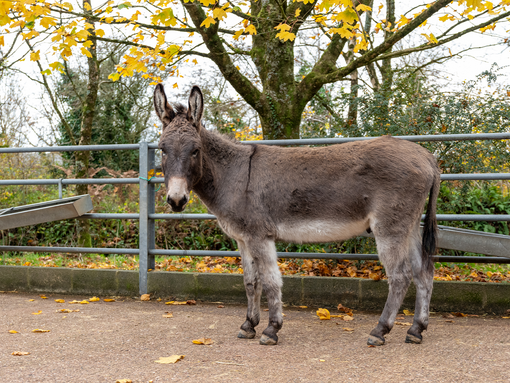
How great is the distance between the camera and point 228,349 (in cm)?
374

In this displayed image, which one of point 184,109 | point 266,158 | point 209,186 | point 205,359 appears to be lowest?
point 205,359

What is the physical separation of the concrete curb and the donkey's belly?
1.27 m

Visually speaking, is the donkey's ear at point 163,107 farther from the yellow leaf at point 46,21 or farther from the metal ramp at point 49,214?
the yellow leaf at point 46,21

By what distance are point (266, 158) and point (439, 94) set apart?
203 inches

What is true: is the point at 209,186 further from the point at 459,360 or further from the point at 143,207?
the point at 459,360

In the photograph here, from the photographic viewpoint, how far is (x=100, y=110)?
22000 millimetres

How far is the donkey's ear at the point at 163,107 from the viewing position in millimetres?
4105

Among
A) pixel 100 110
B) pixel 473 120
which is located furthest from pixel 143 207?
pixel 100 110

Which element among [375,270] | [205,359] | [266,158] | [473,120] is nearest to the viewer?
[205,359]

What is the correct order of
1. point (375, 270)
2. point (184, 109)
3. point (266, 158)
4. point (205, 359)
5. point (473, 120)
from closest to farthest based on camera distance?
point (205, 359), point (184, 109), point (266, 158), point (375, 270), point (473, 120)

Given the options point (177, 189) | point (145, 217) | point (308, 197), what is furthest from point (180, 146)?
point (145, 217)

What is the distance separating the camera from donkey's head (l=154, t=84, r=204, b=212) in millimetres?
3754

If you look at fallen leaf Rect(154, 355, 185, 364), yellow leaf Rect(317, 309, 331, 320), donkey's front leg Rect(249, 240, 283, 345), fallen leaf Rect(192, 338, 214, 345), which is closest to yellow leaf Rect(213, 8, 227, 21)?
donkey's front leg Rect(249, 240, 283, 345)

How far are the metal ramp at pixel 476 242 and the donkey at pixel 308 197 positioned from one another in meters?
0.62
